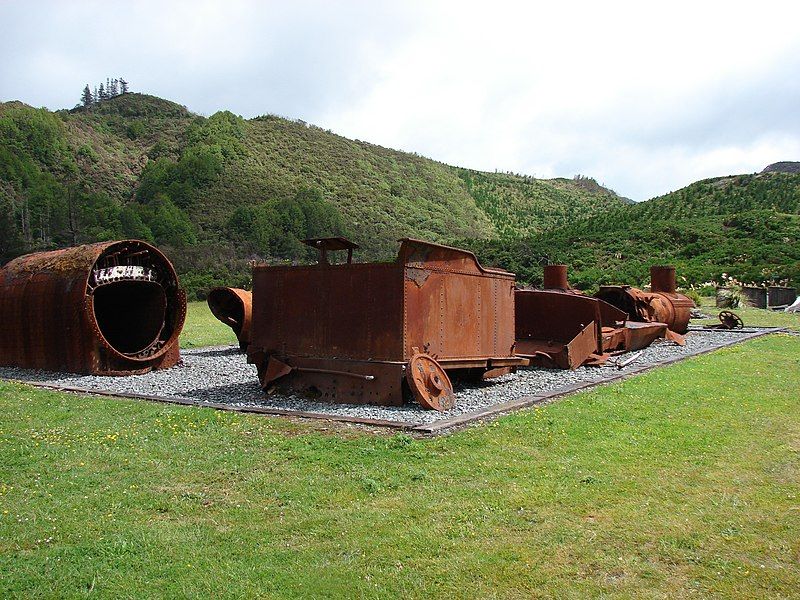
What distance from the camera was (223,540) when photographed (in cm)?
417

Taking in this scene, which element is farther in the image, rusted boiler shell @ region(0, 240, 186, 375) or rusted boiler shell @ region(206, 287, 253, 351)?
rusted boiler shell @ region(206, 287, 253, 351)

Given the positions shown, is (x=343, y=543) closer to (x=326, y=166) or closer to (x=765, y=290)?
(x=765, y=290)

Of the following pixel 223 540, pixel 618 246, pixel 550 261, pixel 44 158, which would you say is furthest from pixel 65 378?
pixel 44 158

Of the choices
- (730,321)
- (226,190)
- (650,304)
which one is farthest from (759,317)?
(226,190)

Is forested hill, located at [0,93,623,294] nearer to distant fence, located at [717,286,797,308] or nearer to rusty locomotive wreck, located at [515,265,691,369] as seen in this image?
distant fence, located at [717,286,797,308]

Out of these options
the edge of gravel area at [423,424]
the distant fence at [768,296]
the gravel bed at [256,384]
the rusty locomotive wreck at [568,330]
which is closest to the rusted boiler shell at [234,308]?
the gravel bed at [256,384]

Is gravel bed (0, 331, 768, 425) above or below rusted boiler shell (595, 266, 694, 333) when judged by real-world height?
below

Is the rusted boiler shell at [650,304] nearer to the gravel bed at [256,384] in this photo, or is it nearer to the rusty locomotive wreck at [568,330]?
the rusty locomotive wreck at [568,330]

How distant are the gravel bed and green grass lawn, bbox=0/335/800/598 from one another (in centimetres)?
100

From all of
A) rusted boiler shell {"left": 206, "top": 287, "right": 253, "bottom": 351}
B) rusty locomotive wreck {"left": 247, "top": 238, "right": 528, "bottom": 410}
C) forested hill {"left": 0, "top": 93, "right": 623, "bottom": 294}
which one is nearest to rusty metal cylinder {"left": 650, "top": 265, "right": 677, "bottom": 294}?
rusty locomotive wreck {"left": 247, "top": 238, "right": 528, "bottom": 410}

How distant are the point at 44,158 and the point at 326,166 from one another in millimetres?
29084

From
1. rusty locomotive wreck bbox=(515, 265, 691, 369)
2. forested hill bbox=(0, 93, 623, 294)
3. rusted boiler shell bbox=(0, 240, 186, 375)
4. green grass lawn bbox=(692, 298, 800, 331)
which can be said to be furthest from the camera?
forested hill bbox=(0, 93, 623, 294)

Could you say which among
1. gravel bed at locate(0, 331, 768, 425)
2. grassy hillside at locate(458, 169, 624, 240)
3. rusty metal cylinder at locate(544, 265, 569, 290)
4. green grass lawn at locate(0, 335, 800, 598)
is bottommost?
green grass lawn at locate(0, 335, 800, 598)

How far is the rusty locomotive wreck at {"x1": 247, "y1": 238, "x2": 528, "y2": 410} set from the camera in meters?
8.64
